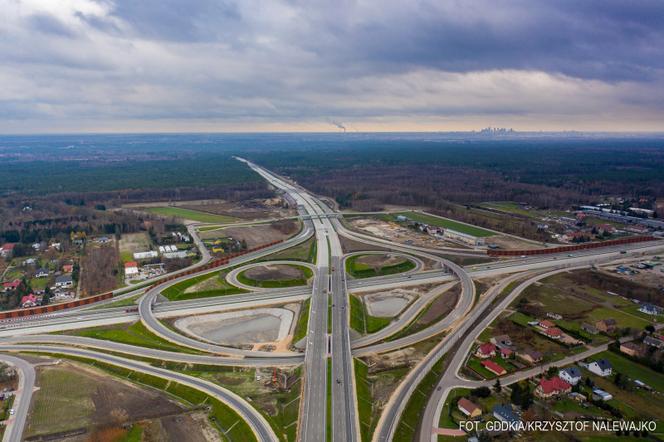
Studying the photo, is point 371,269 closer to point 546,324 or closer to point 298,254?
point 298,254

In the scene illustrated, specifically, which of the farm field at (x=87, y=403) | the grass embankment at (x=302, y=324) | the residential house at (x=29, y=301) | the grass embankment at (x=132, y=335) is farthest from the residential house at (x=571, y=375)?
the residential house at (x=29, y=301)

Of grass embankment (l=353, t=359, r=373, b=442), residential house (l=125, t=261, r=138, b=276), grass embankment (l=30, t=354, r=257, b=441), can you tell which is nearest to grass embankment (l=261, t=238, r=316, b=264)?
residential house (l=125, t=261, r=138, b=276)

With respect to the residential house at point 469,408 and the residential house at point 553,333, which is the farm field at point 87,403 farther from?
the residential house at point 553,333

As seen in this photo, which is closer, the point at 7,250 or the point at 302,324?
the point at 302,324

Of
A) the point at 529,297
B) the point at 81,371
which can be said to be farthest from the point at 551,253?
the point at 81,371

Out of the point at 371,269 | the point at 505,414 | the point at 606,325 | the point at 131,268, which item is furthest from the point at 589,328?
the point at 131,268

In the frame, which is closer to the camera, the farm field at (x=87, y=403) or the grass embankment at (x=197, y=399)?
the grass embankment at (x=197, y=399)
